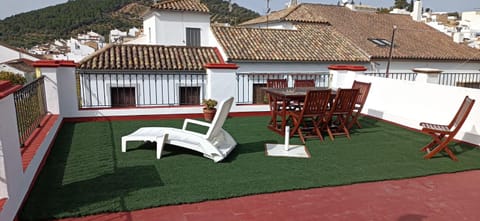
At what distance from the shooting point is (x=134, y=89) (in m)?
16.1

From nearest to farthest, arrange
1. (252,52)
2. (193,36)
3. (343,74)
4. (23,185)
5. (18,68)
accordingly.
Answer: (23,185) < (343,74) < (252,52) < (18,68) < (193,36)

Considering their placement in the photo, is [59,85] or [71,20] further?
[71,20]

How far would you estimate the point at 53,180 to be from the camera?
12.4ft

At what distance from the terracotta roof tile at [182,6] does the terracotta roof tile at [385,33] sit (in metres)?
5.49

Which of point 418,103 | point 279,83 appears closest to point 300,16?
point 279,83

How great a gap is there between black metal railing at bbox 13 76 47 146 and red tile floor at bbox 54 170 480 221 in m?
1.83

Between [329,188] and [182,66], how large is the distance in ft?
43.4

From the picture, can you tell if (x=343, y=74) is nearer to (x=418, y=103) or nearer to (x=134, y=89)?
(x=418, y=103)

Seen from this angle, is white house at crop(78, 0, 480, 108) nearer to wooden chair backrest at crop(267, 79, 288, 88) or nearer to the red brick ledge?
wooden chair backrest at crop(267, 79, 288, 88)

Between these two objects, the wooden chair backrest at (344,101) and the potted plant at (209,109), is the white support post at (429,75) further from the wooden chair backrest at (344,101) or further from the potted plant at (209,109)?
the potted plant at (209,109)

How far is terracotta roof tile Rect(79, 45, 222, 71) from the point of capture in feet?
50.5

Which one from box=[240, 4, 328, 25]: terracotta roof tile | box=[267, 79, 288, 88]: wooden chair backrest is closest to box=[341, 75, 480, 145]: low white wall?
box=[267, 79, 288, 88]: wooden chair backrest

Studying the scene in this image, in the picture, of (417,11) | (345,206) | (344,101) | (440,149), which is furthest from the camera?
(417,11)

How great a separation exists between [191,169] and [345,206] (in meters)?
1.90
